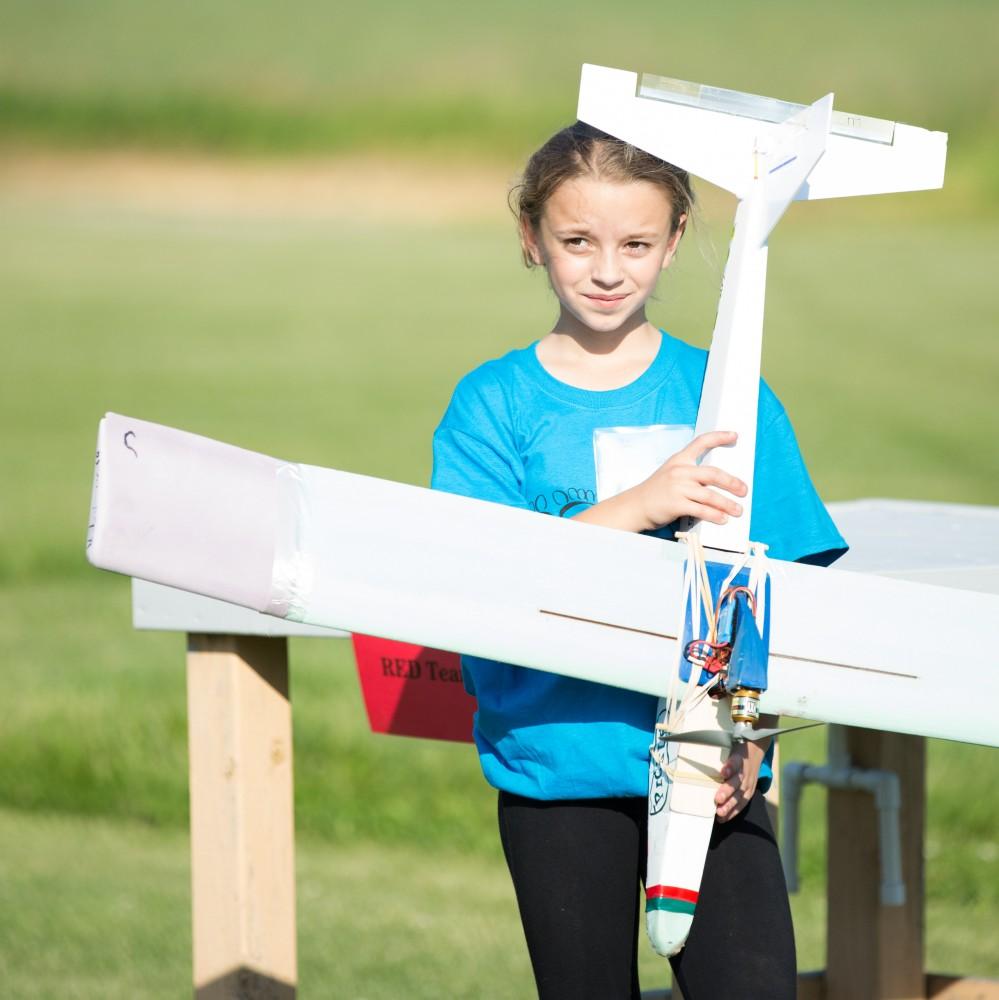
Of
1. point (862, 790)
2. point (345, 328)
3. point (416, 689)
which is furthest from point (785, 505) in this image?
point (345, 328)

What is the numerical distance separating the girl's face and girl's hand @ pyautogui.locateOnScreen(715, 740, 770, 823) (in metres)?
0.52

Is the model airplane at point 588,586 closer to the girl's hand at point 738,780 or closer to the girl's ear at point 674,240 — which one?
the girl's hand at point 738,780

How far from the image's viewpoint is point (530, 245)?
191 cm

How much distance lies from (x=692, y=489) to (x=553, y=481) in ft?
0.68

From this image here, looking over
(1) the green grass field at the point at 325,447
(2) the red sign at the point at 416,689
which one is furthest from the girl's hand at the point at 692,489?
(2) the red sign at the point at 416,689

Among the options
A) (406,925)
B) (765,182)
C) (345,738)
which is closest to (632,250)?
(765,182)

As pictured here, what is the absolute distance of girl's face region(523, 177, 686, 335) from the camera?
5.90ft

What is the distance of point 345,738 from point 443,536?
3.39 meters

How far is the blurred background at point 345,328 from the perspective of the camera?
12.8ft

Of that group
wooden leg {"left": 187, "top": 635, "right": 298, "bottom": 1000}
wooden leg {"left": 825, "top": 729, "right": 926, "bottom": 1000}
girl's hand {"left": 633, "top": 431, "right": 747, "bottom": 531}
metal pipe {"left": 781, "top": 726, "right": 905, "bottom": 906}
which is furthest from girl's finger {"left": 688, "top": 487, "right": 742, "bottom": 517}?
wooden leg {"left": 825, "top": 729, "right": 926, "bottom": 1000}

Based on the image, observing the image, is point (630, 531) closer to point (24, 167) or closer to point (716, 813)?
point (716, 813)

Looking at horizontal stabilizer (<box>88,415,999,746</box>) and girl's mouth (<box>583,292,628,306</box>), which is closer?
horizontal stabilizer (<box>88,415,999,746</box>)

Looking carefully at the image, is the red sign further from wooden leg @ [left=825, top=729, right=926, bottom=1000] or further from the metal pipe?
wooden leg @ [left=825, top=729, right=926, bottom=1000]

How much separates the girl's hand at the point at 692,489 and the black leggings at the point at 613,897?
1.15 feet
